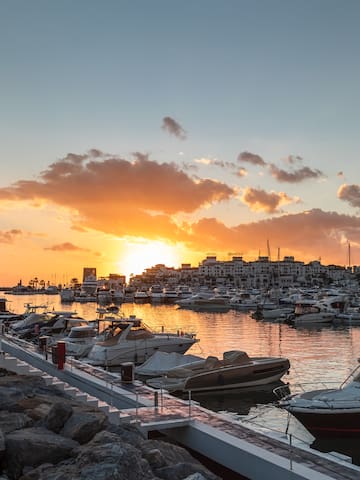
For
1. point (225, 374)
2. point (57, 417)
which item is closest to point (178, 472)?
point (57, 417)

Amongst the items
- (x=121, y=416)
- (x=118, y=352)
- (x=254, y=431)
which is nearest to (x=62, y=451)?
(x=121, y=416)

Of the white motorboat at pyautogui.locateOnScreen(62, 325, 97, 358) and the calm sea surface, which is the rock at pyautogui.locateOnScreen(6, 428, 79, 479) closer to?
the calm sea surface

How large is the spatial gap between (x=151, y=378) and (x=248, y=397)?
5551mm

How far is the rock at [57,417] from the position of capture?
10.7 meters

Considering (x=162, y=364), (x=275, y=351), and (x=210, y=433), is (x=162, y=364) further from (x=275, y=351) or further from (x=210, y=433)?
(x=275, y=351)

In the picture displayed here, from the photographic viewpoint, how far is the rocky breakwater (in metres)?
8.06

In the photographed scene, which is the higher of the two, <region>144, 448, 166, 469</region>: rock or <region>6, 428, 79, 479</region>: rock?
<region>6, 428, 79, 479</region>: rock

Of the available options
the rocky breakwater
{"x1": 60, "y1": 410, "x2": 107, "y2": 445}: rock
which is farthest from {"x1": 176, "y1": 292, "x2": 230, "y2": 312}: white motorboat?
{"x1": 60, "y1": 410, "x2": 107, "y2": 445}: rock

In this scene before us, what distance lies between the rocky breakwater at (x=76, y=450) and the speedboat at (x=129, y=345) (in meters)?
21.8

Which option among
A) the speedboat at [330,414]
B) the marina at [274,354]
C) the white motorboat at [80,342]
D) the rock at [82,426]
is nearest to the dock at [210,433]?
the marina at [274,354]

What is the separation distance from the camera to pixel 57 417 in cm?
1085

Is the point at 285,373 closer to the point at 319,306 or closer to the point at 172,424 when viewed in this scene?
the point at 172,424

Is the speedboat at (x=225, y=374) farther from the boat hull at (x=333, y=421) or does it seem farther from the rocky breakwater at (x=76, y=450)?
the rocky breakwater at (x=76, y=450)

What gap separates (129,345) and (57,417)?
24.8 metres
